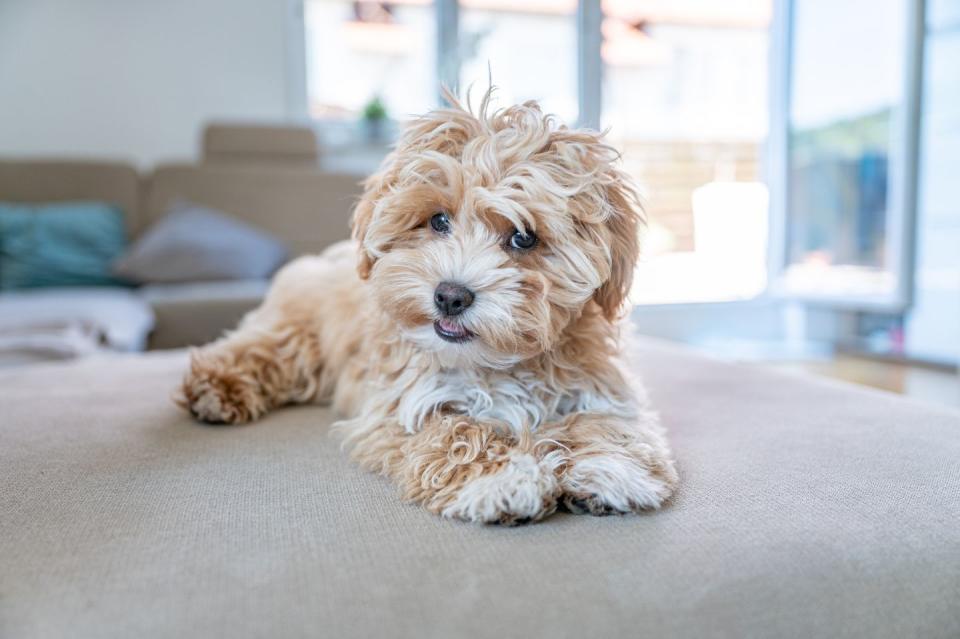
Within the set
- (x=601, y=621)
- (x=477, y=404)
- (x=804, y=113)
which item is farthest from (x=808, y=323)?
(x=601, y=621)

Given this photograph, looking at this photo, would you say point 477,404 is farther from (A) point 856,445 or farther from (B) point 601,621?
(A) point 856,445

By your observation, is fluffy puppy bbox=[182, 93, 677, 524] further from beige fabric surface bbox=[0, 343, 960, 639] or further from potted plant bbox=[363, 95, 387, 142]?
potted plant bbox=[363, 95, 387, 142]

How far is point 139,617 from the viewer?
903mm

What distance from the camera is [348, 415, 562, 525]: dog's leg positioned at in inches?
45.9

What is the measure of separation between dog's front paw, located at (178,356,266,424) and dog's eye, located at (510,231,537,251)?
0.85m

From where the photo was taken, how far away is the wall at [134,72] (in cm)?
498

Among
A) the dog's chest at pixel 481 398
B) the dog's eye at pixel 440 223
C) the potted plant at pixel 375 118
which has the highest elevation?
the potted plant at pixel 375 118

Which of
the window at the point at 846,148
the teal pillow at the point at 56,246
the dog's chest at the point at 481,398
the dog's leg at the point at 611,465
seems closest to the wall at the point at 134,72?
the teal pillow at the point at 56,246

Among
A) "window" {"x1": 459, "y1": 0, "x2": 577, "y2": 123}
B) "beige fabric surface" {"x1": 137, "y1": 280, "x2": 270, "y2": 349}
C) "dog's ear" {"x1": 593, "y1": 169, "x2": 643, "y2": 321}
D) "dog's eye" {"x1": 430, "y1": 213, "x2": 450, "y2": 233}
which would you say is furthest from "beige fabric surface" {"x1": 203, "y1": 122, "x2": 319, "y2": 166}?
"dog's ear" {"x1": 593, "y1": 169, "x2": 643, "y2": 321}

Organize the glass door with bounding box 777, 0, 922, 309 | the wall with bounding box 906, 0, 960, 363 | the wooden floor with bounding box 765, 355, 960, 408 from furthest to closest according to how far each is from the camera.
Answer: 1. the glass door with bounding box 777, 0, 922, 309
2. the wall with bounding box 906, 0, 960, 363
3. the wooden floor with bounding box 765, 355, 960, 408

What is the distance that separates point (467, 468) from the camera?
1287 millimetres

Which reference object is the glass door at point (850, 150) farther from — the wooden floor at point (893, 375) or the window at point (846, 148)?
the wooden floor at point (893, 375)

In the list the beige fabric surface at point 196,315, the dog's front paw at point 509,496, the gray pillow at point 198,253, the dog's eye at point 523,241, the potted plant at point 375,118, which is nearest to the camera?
the dog's front paw at point 509,496

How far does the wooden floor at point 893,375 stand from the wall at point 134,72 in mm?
4150
